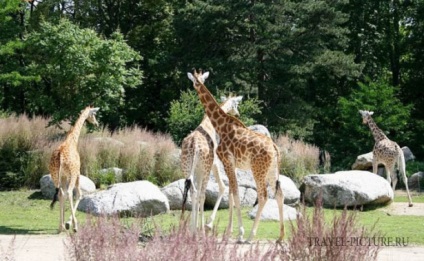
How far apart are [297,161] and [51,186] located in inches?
255

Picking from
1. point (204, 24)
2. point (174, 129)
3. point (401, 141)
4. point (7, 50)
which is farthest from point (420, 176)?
point (7, 50)

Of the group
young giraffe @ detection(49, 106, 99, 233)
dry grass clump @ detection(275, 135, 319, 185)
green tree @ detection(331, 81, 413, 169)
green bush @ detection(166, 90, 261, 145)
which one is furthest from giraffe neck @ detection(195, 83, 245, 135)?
green tree @ detection(331, 81, 413, 169)

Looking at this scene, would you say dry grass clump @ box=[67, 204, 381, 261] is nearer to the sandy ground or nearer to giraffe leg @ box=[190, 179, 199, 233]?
the sandy ground

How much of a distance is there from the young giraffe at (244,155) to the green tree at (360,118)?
14.3 m

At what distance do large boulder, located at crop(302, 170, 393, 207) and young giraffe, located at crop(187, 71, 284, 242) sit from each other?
16.4 ft

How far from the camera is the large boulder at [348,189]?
13945 mm

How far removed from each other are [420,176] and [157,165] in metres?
8.59

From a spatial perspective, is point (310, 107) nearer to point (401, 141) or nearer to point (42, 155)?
point (401, 141)

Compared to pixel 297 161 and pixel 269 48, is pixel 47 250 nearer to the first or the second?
pixel 297 161

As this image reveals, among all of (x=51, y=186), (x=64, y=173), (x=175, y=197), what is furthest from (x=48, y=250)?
(x=51, y=186)

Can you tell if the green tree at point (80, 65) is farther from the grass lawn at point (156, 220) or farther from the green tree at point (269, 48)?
the green tree at point (269, 48)

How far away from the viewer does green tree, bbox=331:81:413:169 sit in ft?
78.2

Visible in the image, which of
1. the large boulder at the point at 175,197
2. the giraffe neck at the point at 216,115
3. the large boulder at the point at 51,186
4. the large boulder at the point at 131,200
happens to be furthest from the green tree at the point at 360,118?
the giraffe neck at the point at 216,115

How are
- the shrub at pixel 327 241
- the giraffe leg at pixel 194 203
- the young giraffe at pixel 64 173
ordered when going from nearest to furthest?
the shrub at pixel 327 241 → the giraffe leg at pixel 194 203 → the young giraffe at pixel 64 173
